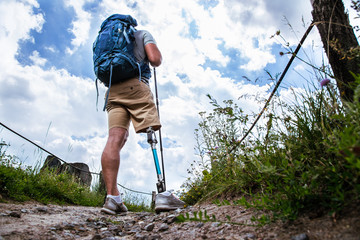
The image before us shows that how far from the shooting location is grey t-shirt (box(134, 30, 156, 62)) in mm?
3092

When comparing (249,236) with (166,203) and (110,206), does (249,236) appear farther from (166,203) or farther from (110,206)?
(110,206)

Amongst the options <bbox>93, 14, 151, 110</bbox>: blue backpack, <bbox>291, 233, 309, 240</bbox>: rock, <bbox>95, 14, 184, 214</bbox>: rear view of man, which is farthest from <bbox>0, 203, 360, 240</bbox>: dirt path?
<bbox>93, 14, 151, 110</bbox>: blue backpack

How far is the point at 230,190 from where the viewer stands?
233 centimetres

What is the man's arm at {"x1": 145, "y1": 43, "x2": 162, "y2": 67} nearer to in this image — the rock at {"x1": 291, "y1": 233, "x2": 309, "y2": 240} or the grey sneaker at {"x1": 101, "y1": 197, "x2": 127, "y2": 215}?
the grey sneaker at {"x1": 101, "y1": 197, "x2": 127, "y2": 215}

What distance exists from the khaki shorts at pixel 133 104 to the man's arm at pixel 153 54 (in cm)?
30

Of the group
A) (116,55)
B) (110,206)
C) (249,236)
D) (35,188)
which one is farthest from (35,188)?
(249,236)

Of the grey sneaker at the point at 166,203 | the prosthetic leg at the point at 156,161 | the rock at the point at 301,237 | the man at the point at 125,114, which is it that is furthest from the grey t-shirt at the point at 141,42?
the rock at the point at 301,237

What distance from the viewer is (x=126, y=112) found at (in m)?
3.14

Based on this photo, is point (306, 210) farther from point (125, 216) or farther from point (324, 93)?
point (125, 216)

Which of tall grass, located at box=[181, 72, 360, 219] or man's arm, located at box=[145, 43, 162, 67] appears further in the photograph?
man's arm, located at box=[145, 43, 162, 67]

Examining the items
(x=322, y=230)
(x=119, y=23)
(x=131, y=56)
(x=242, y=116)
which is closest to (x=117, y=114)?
(x=131, y=56)

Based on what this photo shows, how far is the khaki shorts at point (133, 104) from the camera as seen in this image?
3.00 metres

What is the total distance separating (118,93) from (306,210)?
243 centimetres

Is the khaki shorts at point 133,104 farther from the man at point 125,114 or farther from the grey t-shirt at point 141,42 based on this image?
the grey t-shirt at point 141,42
